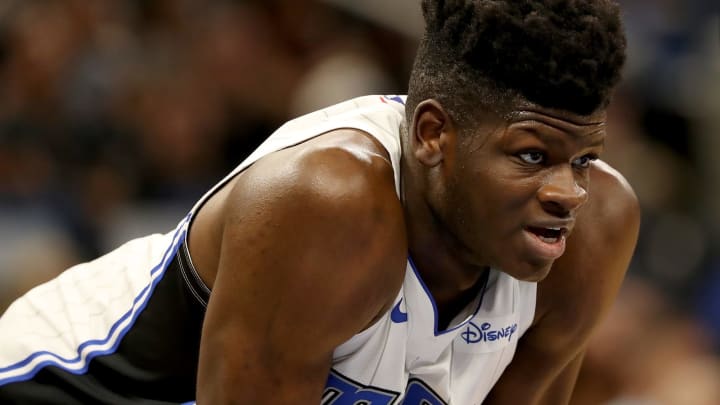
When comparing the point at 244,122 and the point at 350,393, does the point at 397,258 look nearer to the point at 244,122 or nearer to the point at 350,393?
the point at 350,393

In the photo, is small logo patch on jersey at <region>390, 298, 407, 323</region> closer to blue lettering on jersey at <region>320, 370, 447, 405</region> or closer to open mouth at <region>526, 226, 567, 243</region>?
blue lettering on jersey at <region>320, 370, 447, 405</region>

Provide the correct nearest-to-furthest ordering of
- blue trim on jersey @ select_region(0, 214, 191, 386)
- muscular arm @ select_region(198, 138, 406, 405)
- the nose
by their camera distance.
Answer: muscular arm @ select_region(198, 138, 406, 405) < the nose < blue trim on jersey @ select_region(0, 214, 191, 386)

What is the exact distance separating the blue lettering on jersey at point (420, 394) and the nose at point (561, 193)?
0.61 m

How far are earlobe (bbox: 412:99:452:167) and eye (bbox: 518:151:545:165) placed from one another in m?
0.17

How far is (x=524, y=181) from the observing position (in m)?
2.17

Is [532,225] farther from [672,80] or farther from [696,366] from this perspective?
[672,80]

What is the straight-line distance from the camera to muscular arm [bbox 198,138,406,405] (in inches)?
81.0

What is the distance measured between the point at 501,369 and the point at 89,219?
2.86m

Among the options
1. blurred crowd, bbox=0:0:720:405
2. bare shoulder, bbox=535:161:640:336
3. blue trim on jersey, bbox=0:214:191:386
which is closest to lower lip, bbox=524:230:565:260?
bare shoulder, bbox=535:161:640:336

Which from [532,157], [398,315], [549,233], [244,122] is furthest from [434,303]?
[244,122]

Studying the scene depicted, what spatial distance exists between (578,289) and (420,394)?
1.48 feet

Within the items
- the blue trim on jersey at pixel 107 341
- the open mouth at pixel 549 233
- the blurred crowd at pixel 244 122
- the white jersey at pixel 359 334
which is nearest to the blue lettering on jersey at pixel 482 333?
the white jersey at pixel 359 334

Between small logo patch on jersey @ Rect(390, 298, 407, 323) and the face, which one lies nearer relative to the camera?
the face

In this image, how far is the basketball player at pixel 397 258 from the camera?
6.82ft
